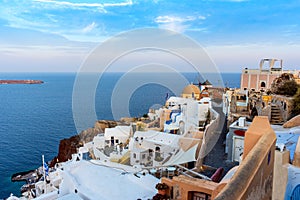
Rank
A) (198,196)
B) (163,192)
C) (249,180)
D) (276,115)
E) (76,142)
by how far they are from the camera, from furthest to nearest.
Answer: (76,142)
(276,115)
(163,192)
(198,196)
(249,180)

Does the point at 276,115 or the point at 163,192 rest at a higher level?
the point at 276,115

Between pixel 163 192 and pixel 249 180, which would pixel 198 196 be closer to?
pixel 163 192

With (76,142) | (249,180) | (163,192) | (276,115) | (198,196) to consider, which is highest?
(249,180)

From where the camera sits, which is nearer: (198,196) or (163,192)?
(198,196)

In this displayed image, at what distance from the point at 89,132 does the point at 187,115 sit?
14465 millimetres

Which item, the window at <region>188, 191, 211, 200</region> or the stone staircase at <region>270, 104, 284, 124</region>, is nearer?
the window at <region>188, 191, 211, 200</region>

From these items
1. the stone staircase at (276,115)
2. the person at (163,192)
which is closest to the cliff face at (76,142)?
the stone staircase at (276,115)

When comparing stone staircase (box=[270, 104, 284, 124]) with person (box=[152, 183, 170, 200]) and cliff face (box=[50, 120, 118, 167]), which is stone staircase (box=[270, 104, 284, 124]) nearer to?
person (box=[152, 183, 170, 200])

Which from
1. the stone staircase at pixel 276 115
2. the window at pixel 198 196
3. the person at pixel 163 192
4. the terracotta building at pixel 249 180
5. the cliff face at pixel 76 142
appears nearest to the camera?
the terracotta building at pixel 249 180

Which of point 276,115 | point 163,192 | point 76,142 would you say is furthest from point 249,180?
point 76,142

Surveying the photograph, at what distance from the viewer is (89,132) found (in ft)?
88.4

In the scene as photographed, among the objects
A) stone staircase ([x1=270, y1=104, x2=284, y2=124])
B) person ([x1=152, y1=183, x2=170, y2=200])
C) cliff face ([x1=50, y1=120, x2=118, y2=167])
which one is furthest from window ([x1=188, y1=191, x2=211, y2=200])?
cliff face ([x1=50, y1=120, x2=118, y2=167])

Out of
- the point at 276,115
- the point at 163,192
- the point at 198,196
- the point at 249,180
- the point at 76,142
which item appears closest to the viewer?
the point at 249,180

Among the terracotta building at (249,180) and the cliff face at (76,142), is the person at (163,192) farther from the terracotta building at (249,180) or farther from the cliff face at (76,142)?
the cliff face at (76,142)
